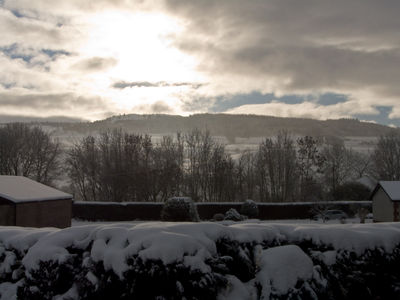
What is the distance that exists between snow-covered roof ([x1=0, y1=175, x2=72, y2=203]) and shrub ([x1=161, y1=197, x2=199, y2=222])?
7582 millimetres

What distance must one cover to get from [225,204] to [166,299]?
29871 mm

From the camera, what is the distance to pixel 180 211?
26.6m

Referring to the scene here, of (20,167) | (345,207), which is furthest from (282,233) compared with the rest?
(20,167)

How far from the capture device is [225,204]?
35.1 m

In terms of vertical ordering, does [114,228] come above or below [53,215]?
above

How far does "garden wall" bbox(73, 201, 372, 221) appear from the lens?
33906 mm

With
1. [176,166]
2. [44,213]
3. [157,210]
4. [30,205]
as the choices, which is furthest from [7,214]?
[176,166]

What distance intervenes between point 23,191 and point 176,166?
25.3m

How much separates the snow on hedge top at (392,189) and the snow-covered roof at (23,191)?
82.8 ft

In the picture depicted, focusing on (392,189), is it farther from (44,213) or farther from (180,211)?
(44,213)

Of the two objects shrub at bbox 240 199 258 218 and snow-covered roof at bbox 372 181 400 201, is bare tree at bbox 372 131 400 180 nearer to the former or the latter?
snow-covered roof at bbox 372 181 400 201

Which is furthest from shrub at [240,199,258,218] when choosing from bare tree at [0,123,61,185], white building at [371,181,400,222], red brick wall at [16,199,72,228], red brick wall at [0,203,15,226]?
bare tree at [0,123,61,185]

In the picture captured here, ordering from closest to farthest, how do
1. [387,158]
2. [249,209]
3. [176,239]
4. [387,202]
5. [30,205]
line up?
[176,239], [30,205], [387,202], [249,209], [387,158]

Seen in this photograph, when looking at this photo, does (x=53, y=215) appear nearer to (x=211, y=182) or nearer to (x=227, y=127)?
(x=211, y=182)
